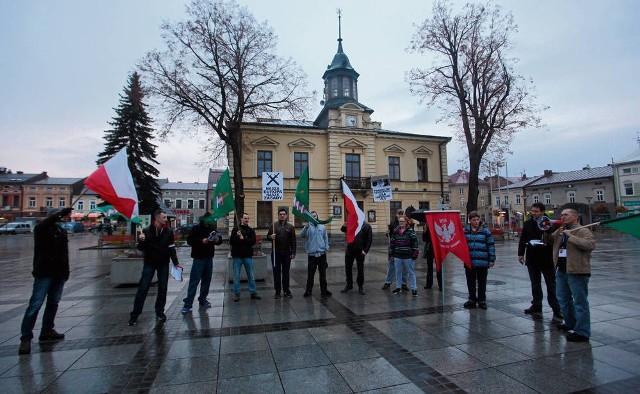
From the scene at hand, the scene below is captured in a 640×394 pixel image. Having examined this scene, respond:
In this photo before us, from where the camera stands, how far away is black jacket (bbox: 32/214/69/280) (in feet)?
16.0

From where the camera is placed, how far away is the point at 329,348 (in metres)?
4.56

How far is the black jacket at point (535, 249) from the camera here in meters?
6.06

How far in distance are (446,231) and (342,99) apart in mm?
29335

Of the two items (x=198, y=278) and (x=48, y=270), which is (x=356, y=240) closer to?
(x=198, y=278)

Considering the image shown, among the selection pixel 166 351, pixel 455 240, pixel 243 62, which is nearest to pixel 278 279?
pixel 166 351

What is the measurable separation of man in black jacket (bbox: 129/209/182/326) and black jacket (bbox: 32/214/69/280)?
3.65 ft

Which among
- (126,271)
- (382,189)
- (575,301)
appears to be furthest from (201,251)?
(382,189)

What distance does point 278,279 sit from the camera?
25.5 feet

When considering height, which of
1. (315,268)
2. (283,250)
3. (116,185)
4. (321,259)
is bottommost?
(315,268)

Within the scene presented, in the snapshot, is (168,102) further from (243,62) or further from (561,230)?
(561,230)

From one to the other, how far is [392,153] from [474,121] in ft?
31.5

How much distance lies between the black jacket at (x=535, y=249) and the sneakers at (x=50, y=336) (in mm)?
7776

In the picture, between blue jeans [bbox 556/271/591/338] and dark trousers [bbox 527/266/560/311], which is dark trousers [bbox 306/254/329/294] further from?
blue jeans [bbox 556/271/591/338]

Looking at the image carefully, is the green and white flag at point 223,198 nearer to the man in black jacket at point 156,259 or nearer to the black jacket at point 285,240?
the black jacket at point 285,240
